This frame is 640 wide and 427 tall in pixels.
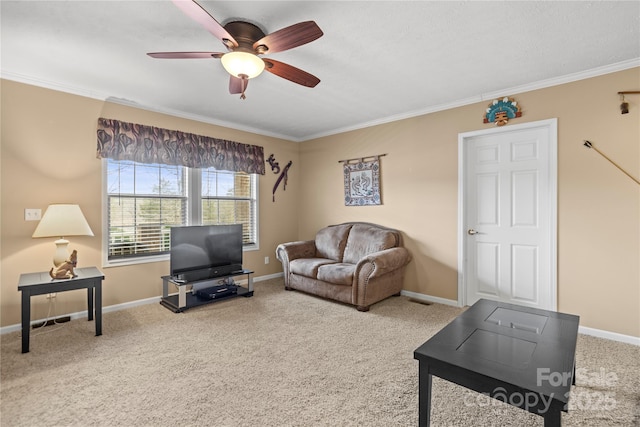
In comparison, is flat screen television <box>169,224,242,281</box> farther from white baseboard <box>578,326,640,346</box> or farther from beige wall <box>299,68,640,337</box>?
white baseboard <box>578,326,640,346</box>

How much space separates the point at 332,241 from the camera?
4652 millimetres

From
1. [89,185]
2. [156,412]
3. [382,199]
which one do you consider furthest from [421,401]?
[89,185]

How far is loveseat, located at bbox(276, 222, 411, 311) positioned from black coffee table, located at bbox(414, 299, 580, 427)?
158 cm

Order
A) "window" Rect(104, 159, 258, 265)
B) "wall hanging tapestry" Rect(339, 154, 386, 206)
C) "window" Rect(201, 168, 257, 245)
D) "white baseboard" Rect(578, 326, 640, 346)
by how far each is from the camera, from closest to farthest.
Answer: "white baseboard" Rect(578, 326, 640, 346) < "window" Rect(104, 159, 258, 265) < "window" Rect(201, 168, 257, 245) < "wall hanging tapestry" Rect(339, 154, 386, 206)

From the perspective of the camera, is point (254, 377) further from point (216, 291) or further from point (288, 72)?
point (288, 72)

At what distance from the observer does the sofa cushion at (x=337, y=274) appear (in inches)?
144

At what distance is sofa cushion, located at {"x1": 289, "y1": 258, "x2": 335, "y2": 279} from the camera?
4051mm

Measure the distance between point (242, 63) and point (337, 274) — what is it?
2523 millimetres

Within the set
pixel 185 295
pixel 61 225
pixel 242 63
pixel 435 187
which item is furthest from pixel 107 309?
pixel 435 187

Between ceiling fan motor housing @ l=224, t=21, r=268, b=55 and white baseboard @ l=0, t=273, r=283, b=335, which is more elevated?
ceiling fan motor housing @ l=224, t=21, r=268, b=55

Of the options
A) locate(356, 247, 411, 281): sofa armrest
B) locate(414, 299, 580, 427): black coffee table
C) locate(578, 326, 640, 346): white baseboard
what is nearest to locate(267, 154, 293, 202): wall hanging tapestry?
locate(356, 247, 411, 281): sofa armrest

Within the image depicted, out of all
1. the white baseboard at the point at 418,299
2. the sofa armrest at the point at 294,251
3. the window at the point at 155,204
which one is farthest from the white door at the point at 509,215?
the window at the point at 155,204

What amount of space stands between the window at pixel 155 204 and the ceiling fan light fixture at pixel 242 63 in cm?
234

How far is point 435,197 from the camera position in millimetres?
3953
